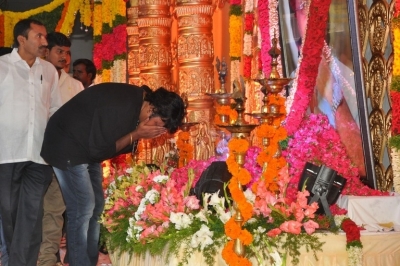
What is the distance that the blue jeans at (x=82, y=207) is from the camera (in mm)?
5523

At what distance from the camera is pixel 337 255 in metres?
4.74

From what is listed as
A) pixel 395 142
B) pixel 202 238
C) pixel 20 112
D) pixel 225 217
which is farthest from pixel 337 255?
pixel 20 112

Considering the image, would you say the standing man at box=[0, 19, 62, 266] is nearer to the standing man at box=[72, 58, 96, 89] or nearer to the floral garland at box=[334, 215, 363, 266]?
the floral garland at box=[334, 215, 363, 266]

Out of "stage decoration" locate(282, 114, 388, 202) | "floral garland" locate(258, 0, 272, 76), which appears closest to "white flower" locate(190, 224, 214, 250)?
"stage decoration" locate(282, 114, 388, 202)

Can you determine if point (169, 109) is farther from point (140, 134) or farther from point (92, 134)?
point (92, 134)

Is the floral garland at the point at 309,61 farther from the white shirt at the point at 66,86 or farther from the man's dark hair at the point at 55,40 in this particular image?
the man's dark hair at the point at 55,40

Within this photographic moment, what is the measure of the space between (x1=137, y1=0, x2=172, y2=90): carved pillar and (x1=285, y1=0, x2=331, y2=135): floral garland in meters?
4.79

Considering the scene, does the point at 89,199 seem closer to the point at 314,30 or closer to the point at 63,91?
the point at 63,91

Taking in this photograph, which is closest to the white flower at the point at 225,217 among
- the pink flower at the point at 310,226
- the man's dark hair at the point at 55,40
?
the pink flower at the point at 310,226

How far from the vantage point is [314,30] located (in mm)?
6980

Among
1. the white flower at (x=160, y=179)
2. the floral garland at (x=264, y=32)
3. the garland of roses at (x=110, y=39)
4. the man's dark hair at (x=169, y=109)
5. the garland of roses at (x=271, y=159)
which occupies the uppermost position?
the garland of roses at (x=110, y=39)

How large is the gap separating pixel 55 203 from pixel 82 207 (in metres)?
1.32

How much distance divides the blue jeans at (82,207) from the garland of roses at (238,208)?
1425mm

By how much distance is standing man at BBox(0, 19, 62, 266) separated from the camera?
5.67 metres
